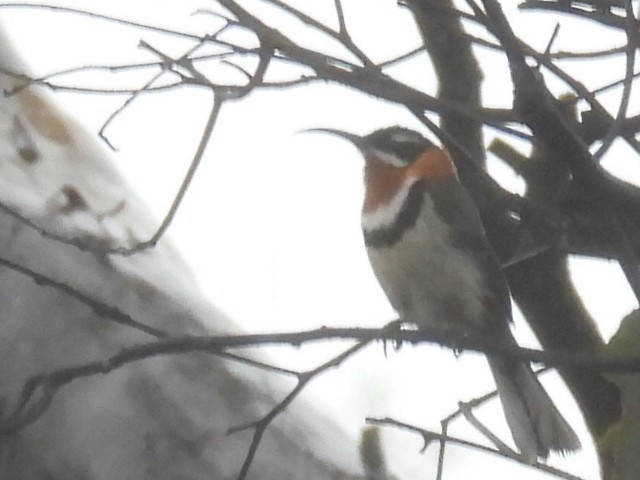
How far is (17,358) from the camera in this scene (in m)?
1.09

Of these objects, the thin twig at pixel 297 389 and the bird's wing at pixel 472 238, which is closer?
the thin twig at pixel 297 389

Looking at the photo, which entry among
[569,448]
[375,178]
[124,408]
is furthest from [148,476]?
[375,178]

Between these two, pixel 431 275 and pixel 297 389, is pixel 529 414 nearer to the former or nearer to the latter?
pixel 431 275

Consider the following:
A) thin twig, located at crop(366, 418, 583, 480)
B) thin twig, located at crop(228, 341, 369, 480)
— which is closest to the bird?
thin twig, located at crop(366, 418, 583, 480)

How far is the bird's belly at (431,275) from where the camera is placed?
1.51m

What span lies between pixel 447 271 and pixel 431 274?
0.02 m

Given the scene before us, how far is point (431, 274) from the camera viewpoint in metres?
1.51

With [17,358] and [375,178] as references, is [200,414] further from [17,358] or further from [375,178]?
[375,178]

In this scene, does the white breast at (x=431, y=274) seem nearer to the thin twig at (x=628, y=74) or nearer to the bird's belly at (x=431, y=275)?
the bird's belly at (x=431, y=275)

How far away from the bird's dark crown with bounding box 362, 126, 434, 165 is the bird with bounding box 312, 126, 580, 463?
0.29 feet

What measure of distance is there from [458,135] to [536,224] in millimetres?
206

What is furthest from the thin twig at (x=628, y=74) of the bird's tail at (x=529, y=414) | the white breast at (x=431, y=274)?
the white breast at (x=431, y=274)

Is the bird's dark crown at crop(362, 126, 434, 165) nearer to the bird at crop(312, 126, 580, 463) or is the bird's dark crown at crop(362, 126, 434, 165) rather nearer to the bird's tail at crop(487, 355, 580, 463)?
the bird at crop(312, 126, 580, 463)

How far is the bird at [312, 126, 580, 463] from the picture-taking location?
145cm
